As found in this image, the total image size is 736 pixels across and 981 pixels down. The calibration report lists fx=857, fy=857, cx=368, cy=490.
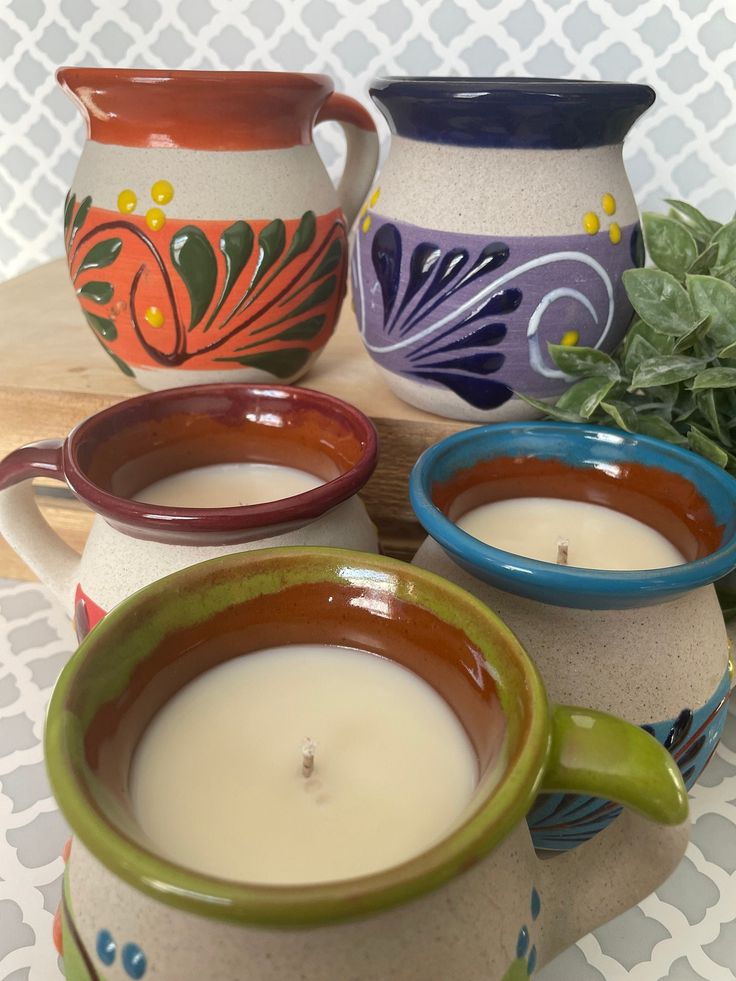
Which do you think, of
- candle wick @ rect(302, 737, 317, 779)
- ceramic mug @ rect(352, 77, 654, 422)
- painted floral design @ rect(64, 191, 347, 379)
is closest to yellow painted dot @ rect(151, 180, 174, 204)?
painted floral design @ rect(64, 191, 347, 379)

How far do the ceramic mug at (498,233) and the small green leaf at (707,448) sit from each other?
0.25 ft

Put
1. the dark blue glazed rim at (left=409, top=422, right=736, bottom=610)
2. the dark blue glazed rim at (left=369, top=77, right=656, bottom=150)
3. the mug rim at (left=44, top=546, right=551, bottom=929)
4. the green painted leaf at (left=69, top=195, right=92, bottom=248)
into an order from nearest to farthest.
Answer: the mug rim at (left=44, top=546, right=551, bottom=929) → the dark blue glazed rim at (left=409, top=422, right=736, bottom=610) → the dark blue glazed rim at (left=369, top=77, right=656, bottom=150) → the green painted leaf at (left=69, top=195, right=92, bottom=248)

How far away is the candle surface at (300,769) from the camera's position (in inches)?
9.1

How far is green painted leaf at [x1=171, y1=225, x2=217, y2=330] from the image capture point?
1.55 ft

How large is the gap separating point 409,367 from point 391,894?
346 millimetres

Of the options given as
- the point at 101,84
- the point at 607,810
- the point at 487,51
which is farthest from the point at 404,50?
the point at 607,810

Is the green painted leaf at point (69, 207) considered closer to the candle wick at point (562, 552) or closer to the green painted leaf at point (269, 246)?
the green painted leaf at point (269, 246)

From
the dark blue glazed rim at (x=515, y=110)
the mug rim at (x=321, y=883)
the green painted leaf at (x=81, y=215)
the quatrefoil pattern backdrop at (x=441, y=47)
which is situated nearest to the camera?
the mug rim at (x=321, y=883)

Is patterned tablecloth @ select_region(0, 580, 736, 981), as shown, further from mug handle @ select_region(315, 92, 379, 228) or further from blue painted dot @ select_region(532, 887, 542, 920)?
mug handle @ select_region(315, 92, 379, 228)

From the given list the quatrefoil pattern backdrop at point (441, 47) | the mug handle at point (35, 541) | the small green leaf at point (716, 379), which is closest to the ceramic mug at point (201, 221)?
the mug handle at point (35, 541)

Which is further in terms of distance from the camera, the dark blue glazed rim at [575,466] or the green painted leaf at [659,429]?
the green painted leaf at [659,429]

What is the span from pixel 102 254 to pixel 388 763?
1.16 ft

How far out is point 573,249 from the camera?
0.44 metres

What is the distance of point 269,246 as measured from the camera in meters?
0.48
